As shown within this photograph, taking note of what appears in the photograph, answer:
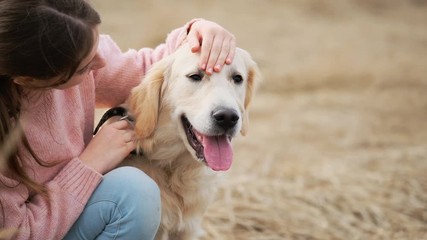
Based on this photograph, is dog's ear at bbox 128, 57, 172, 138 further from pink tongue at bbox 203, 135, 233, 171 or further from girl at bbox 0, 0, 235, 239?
pink tongue at bbox 203, 135, 233, 171

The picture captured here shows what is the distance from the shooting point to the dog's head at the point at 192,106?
7.82ft

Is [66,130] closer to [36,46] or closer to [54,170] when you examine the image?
[54,170]

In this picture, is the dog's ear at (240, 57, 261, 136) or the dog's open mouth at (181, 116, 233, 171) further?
the dog's ear at (240, 57, 261, 136)

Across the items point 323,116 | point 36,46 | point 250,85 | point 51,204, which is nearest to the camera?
point 36,46

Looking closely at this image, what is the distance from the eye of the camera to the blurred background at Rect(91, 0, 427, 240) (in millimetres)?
3436

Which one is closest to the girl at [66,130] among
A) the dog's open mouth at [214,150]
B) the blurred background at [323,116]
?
the dog's open mouth at [214,150]

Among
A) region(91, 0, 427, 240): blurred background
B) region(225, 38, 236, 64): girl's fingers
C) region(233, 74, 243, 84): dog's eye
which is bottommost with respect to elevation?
region(91, 0, 427, 240): blurred background

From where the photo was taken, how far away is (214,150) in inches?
95.1

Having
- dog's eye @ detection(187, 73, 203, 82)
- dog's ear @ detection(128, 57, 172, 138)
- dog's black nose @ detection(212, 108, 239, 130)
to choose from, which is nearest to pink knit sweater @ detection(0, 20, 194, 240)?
dog's ear @ detection(128, 57, 172, 138)

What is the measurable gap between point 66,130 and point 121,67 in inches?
15.6

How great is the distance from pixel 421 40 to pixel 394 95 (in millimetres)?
2351

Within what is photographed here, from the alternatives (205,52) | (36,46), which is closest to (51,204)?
(36,46)

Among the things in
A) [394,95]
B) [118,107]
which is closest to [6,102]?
[118,107]

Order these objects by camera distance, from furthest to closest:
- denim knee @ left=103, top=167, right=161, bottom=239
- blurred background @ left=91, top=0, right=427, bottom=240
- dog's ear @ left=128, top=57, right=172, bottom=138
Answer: blurred background @ left=91, top=0, right=427, bottom=240, dog's ear @ left=128, top=57, right=172, bottom=138, denim knee @ left=103, top=167, right=161, bottom=239
